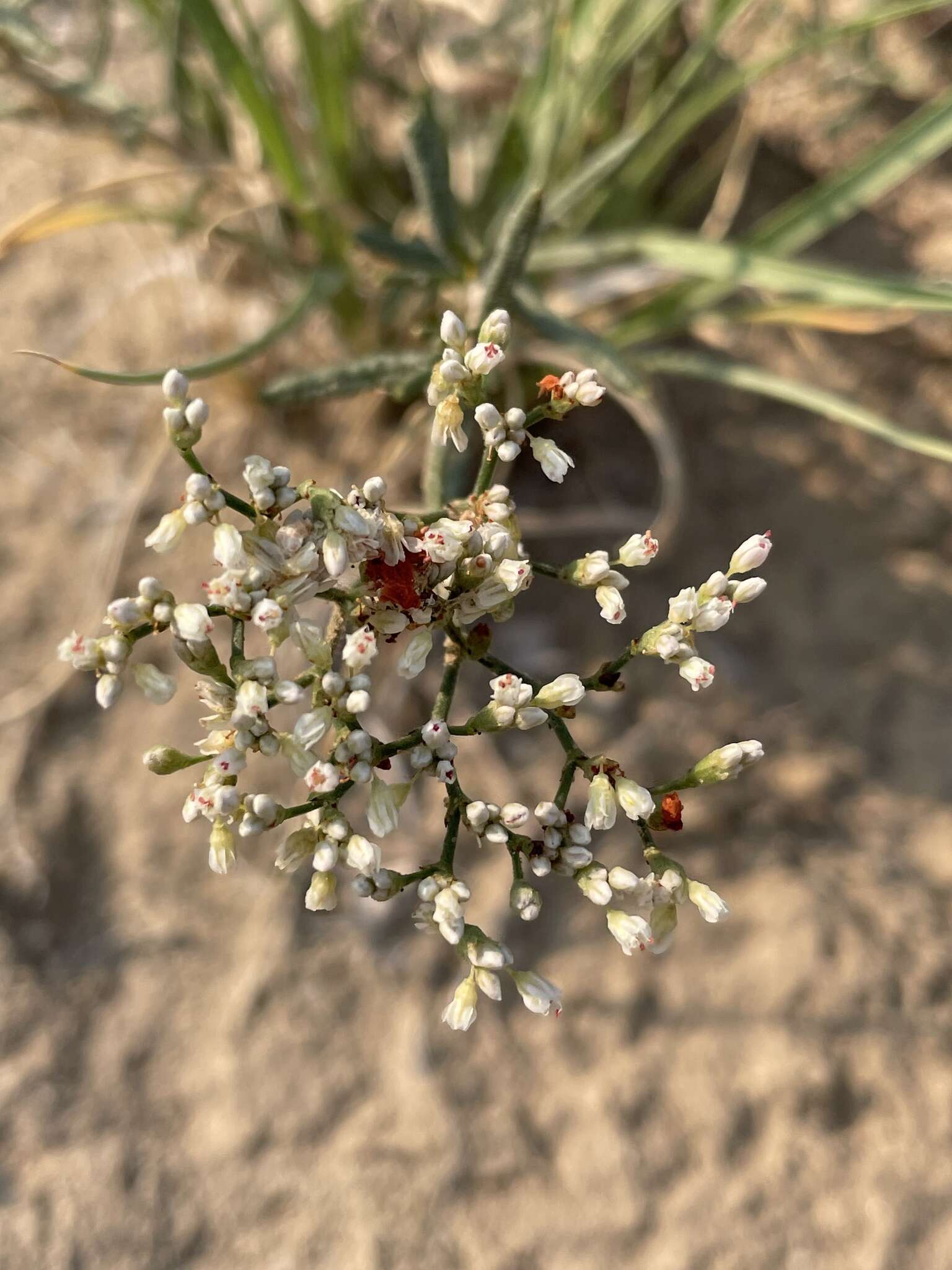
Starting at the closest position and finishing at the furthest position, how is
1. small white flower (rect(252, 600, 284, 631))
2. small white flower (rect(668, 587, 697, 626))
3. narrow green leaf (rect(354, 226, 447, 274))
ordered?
small white flower (rect(252, 600, 284, 631))
small white flower (rect(668, 587, 697, 626))
narrow green leaf (rect(354, 226, 447, 274))

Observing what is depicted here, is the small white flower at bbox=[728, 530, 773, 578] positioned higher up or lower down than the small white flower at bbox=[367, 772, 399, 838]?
higher up

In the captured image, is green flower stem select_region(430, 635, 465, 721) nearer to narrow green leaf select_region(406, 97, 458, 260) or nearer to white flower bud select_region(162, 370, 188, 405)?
white flower bud select_region(162, 370, 188, 405)

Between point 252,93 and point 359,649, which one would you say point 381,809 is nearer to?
point 359,649

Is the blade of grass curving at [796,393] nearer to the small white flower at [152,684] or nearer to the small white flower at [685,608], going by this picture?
the small white flower at [685,608]

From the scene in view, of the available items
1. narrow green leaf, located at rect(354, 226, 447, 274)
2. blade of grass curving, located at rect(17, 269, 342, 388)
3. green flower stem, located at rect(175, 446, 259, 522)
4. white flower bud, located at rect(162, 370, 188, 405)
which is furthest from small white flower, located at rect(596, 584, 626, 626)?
narrow green leaf, located at rect(354, 226, 447, 274)

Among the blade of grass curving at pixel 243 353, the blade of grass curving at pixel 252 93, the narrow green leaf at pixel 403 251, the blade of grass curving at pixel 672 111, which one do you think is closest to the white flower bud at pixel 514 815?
the blade of grass curving at pixel 243 353

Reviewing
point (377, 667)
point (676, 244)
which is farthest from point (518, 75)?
point (377, 667)

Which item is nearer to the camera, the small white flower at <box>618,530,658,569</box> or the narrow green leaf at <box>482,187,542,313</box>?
the small white flower at <box>618,530,658,569</box>
